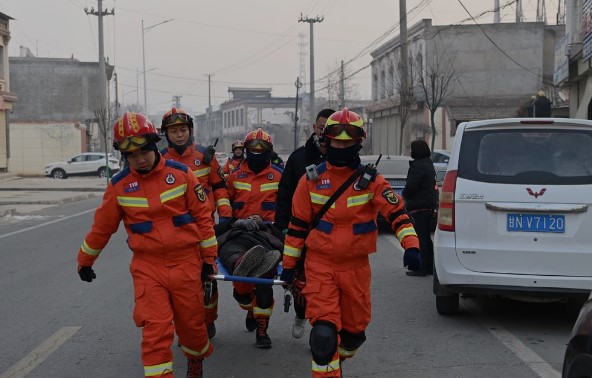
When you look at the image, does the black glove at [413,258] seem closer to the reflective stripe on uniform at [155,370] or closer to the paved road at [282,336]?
the paved road at [282,336]

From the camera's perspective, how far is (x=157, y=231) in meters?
4.87

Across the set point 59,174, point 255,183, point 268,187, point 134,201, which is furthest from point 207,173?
point 59,174

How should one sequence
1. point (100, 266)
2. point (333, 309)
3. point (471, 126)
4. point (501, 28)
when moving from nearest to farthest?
point (333, 309) < point (471, 126) < point (100, 266) < point (501, 28)

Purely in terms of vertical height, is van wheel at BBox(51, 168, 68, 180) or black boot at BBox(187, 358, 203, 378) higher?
van wheel at BBox(51, 168, 68, 180)

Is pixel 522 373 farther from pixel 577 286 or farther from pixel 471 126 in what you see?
pixel 471 126

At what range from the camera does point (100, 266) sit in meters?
11.3

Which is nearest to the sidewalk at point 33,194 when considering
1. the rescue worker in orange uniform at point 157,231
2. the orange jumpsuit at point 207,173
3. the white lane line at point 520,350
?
the orange jumpsuit at point 207,173

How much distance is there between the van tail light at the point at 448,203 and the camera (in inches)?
272

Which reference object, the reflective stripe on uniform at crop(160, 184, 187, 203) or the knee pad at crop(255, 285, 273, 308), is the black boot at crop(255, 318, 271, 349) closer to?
the knee pad at crop(255, 285, 273, 308)

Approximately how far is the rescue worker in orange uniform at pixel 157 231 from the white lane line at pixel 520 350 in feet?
8.21

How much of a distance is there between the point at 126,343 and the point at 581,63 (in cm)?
1707

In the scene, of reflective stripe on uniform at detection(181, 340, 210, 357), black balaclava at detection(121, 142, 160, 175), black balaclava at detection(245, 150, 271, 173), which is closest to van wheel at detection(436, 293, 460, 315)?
black balaclava at detection(245, 150, 271, 173)

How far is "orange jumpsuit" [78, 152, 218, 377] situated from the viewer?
482 centimetres

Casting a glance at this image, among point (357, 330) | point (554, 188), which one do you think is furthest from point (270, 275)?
point (554, 188)
